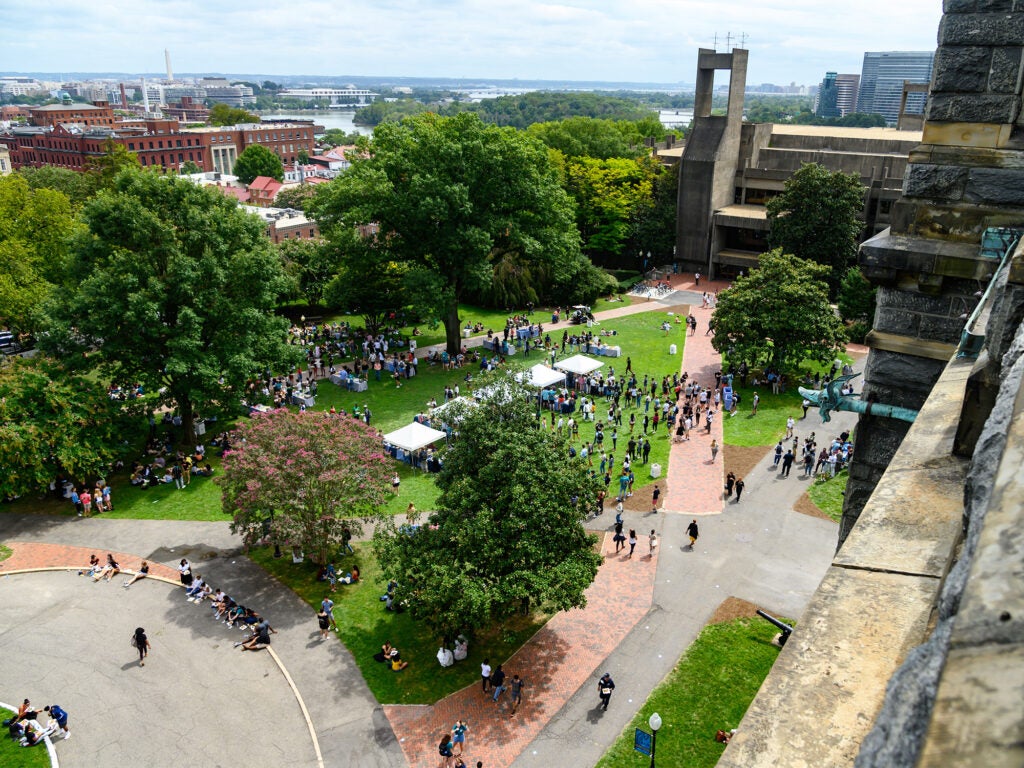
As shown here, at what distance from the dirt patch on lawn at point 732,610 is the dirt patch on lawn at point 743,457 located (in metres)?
7.81

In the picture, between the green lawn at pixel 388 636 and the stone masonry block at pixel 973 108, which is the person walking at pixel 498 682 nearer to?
the green lawn at pixel 388 636

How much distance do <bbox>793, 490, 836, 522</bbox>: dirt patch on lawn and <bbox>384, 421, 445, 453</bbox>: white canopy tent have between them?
12514mm

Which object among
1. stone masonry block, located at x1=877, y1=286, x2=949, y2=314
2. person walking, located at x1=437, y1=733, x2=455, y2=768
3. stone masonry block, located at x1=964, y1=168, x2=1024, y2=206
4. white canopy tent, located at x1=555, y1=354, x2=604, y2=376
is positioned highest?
stone masonry block, located at x1=964, y1=168, x2=1024, y2=206

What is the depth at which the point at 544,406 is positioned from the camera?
3300 centimetres

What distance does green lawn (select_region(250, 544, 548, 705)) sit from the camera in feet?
58.3

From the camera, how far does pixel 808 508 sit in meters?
24.8

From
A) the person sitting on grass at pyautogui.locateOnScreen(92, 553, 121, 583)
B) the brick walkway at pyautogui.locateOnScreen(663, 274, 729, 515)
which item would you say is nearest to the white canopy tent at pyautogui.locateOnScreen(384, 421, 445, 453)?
the brick walkway at pyautogui.locateOnScreen(663, 274, 729, 515)

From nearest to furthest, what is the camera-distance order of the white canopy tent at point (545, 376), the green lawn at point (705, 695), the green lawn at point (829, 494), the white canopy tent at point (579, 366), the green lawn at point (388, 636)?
1. the green lawn at point (705, 695)
2. the green lawn at point (388, 636)
3. the green lawn at point (829, 494)
4. the white canopy tent at point (545, 376)
5. the white canopy tent at point (579, 366)

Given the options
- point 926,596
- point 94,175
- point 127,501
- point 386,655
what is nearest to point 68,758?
point 386,655

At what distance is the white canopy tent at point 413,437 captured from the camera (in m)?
27.5

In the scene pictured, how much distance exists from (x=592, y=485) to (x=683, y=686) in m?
5.01

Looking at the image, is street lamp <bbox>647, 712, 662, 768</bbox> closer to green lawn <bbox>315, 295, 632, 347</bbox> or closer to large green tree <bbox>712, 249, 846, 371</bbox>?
large green tree <bbox>712, 249, 846, 371</bbox>

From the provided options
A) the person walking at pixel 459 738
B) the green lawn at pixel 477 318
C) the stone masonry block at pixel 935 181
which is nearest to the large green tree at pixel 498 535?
the person walking at pixel 459 738

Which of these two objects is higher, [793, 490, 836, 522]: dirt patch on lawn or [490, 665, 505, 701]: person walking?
[793, 490, 836, 522]: dirt patch on lawn
